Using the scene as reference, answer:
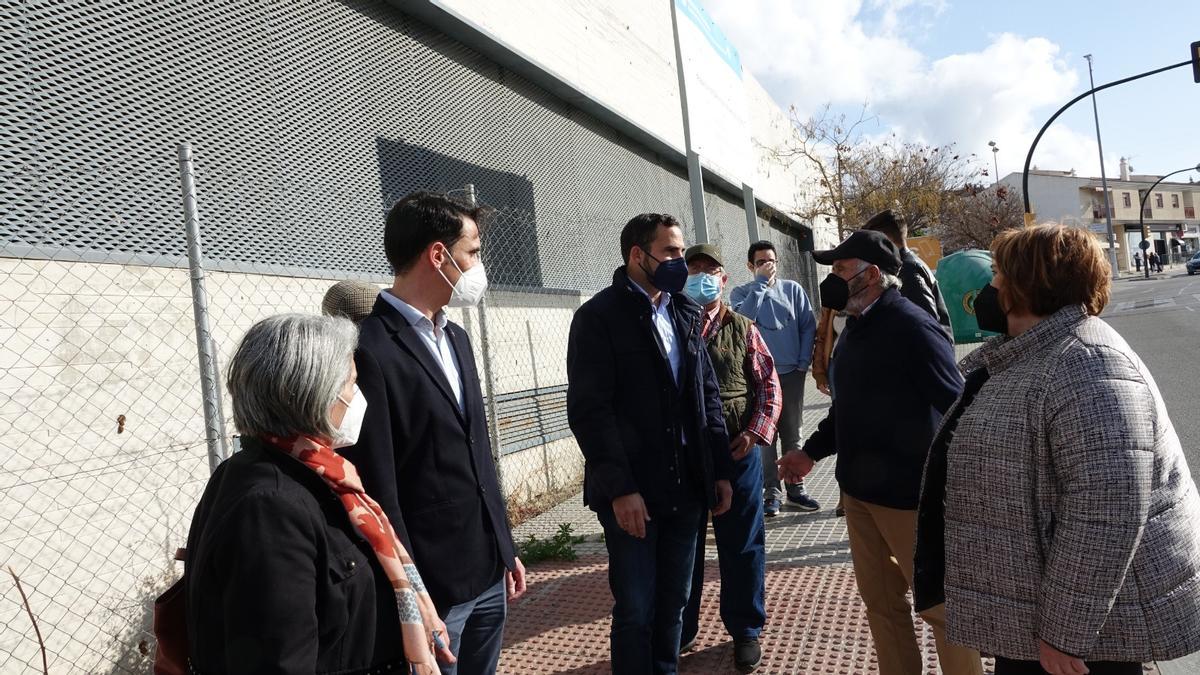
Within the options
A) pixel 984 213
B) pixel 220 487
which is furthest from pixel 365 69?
pixel 984 213

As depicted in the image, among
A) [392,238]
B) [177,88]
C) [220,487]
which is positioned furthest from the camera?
[177,88]

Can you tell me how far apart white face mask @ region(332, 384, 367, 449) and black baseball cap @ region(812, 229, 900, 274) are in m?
1.96

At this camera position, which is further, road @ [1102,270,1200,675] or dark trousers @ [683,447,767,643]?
road @ [1102,270,1200,675]

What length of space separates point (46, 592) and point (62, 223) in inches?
61.6

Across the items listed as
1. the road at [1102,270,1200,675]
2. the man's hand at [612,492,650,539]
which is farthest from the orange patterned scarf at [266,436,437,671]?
the road at [1102,270,1200,675]

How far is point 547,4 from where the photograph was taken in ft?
28.4

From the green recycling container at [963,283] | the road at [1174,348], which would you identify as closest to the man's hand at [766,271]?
the green recycling container at [963,283]

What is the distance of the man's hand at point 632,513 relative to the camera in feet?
9.82

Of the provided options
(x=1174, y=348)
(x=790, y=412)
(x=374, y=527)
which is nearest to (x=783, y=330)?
(x=790, y=412)

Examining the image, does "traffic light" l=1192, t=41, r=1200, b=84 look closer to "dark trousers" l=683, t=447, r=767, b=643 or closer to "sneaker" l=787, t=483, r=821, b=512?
"sneaker" l=787, t=483, r=821, b=512

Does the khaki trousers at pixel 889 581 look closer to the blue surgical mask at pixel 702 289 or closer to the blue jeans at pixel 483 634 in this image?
the blue jeans at pixel 483 634

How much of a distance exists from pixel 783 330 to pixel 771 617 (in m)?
2.51

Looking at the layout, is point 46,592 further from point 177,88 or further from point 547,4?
point 547,4

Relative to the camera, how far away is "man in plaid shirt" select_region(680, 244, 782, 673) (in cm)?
373
